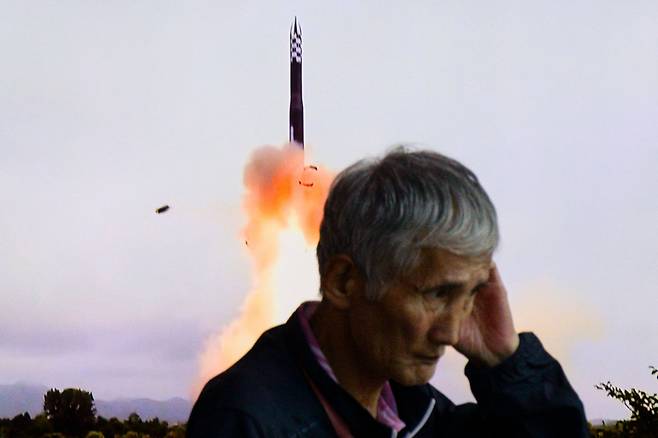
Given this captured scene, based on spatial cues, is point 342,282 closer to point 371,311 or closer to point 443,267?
point 371,311

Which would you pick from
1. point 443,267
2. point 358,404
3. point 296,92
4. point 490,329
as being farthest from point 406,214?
point 296,92

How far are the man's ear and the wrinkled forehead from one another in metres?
0.18

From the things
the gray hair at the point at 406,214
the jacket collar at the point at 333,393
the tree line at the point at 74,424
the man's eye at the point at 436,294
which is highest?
the tree line at the point at 74,424

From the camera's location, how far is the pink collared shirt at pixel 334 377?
4.03m

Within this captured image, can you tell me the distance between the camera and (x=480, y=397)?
4.58 metres

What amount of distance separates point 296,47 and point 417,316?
20533mm

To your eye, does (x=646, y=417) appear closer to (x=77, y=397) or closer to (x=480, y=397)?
(x=480, y=397)

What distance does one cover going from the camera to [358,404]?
3.97 m

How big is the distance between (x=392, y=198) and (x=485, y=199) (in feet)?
1.05

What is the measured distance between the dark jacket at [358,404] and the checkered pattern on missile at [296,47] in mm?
19518

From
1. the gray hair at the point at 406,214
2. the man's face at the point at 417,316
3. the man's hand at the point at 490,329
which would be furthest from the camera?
the man's hand at the point at 490,329

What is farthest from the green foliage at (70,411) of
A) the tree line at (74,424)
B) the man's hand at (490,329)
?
the man's hand at (490,329)

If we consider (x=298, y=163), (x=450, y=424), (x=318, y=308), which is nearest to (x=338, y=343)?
(x=318, y=308)

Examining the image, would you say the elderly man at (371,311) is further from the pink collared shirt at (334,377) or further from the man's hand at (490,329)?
the man's hand at (490,329)
